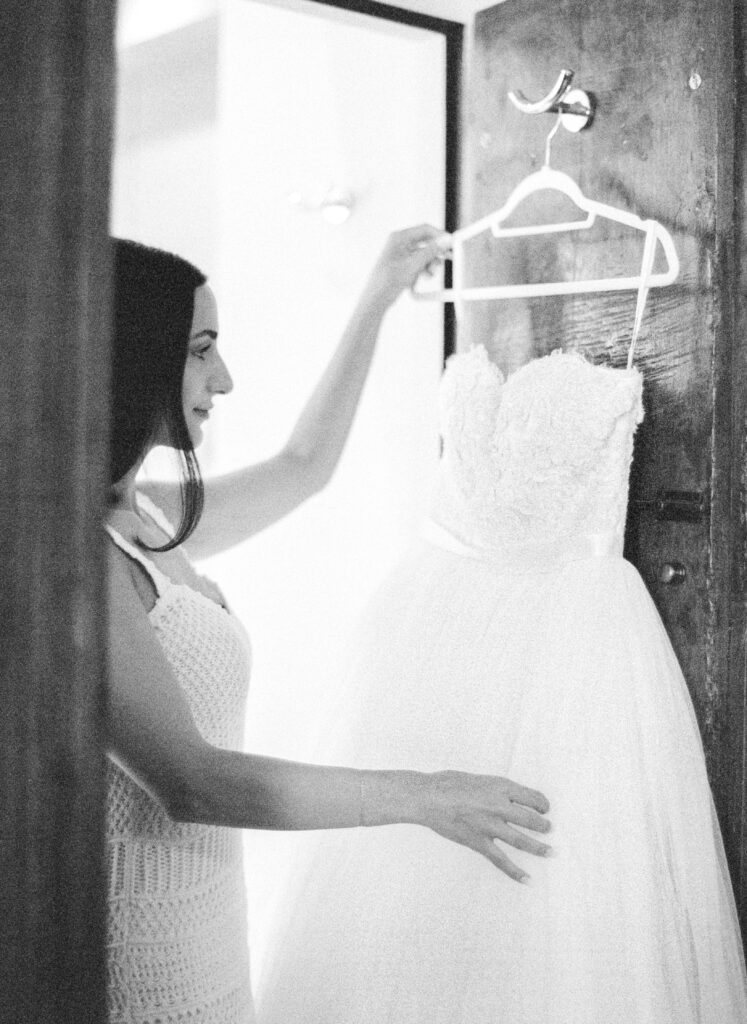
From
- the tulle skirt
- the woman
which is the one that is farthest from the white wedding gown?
the woman

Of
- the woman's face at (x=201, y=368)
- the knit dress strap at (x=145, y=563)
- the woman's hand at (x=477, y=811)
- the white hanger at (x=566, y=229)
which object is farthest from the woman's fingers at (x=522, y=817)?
the white hanger at (x=566, y=229)

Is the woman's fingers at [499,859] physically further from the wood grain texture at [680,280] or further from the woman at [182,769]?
the wood grain texture at [680,280]

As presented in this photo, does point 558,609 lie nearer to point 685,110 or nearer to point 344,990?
point 344,990

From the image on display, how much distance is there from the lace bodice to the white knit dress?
0.43m

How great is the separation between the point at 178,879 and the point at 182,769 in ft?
0.81

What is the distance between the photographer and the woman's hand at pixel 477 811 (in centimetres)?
112

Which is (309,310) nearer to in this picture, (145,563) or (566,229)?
(566,229)

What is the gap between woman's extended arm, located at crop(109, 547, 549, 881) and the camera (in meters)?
1.08

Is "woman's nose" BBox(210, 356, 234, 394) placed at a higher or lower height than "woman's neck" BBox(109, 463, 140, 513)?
higher

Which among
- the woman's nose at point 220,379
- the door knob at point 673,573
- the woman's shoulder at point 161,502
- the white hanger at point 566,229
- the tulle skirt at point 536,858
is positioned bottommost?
the tulle skirt at point 536,858

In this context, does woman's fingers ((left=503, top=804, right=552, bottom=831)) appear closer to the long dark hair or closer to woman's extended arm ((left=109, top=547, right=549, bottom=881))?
woman's extended arm ((left=109, top=547, right=549, bottom=881))

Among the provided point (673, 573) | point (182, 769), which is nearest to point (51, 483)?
point (182, 769)

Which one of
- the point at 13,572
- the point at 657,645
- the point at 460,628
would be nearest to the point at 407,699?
the point at 460,628

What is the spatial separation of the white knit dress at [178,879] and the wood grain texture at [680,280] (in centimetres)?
61
